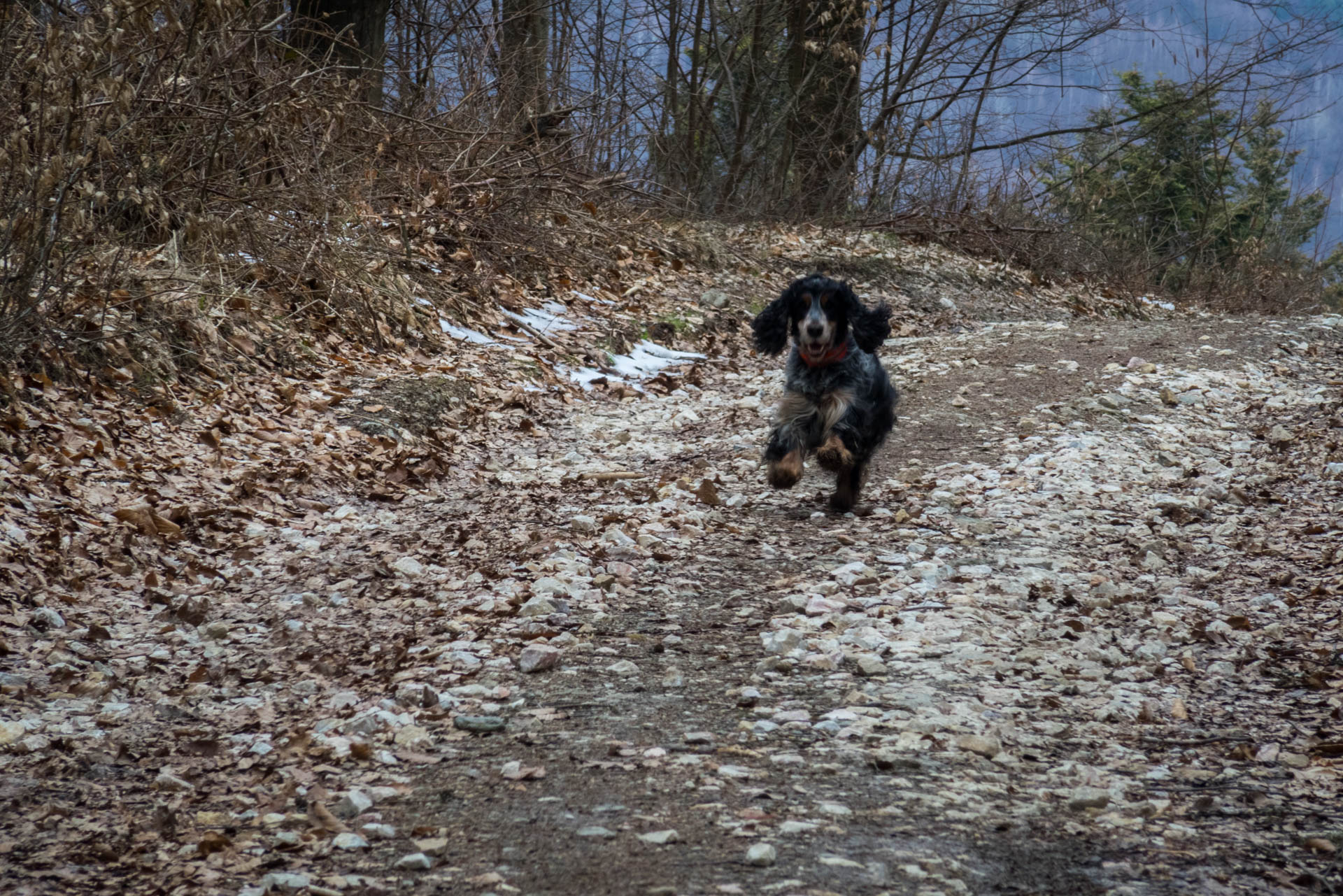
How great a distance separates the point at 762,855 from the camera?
2668mm

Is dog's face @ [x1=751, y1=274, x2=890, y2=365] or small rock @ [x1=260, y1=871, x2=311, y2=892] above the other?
dog's face @ [x1=751, y1=274, x2=890, y2=365]

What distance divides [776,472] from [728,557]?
943 millimetres

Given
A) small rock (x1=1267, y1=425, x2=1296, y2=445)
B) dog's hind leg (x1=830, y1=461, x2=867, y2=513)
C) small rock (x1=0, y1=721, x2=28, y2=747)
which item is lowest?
small rock (x1=0, y1=721, x2=28, y2=747)

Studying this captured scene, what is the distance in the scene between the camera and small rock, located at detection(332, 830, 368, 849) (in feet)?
9.12

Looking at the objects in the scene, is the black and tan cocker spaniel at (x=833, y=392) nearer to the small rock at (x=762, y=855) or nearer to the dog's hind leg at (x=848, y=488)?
the dog's hind leg at (x=848, y=488)

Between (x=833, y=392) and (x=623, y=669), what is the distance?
2.71m

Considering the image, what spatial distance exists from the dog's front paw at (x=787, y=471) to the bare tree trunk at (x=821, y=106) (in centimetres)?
1109

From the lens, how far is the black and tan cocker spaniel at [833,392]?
19.8 feet

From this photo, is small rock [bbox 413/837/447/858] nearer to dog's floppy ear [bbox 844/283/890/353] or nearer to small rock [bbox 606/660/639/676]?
small rock [bbox 606/660/639/676]

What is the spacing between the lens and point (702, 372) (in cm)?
1039

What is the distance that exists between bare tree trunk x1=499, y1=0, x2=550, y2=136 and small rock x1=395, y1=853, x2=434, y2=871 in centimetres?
970

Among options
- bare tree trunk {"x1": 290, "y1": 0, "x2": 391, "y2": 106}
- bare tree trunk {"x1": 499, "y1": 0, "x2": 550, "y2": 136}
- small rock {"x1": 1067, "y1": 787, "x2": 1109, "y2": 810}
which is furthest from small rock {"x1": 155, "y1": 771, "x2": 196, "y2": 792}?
bare tree trunk {"x1": 499, "y1": 0, "x2": 550, "y2": 136}

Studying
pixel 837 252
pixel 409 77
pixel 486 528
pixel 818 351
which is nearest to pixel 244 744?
pixel 486 528

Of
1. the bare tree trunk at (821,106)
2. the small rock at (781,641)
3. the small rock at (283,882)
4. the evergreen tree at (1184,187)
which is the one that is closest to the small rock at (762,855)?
the small rock at (283,882)
